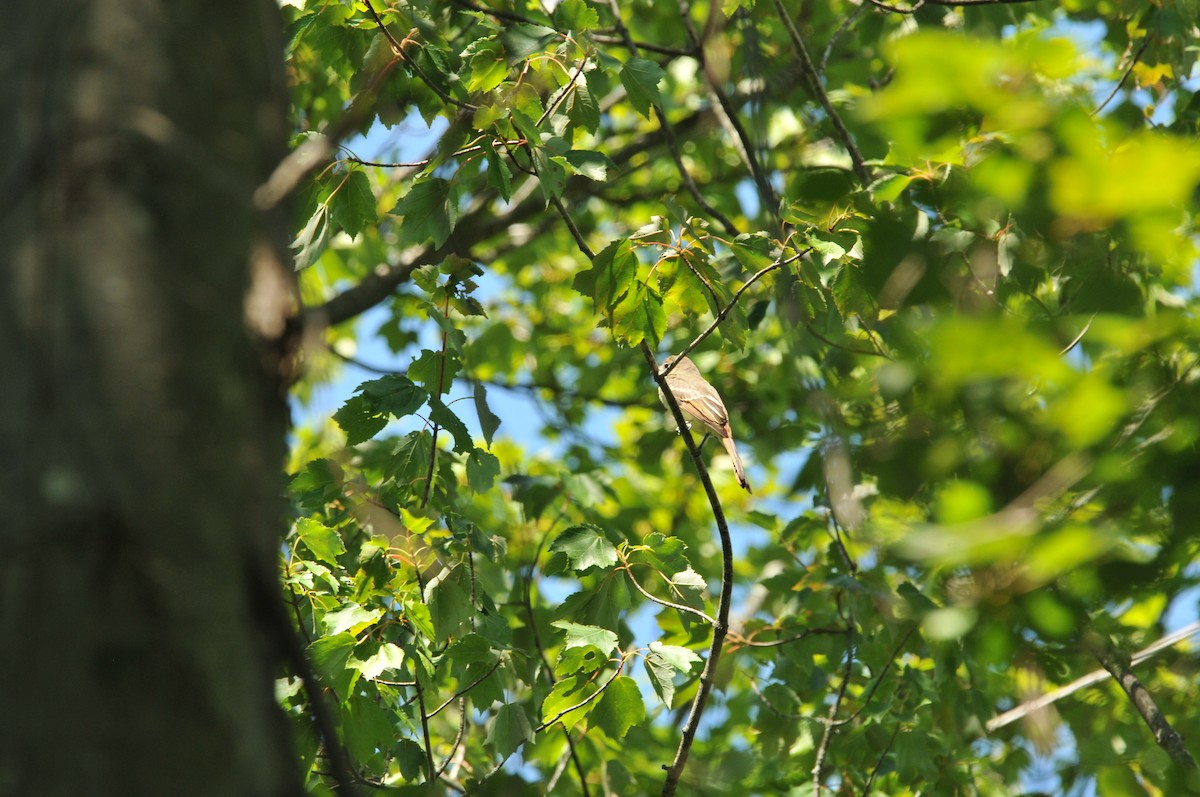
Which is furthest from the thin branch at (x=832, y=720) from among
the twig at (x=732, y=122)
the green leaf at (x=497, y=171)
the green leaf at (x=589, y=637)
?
the green leaf at (x=497, y=171)

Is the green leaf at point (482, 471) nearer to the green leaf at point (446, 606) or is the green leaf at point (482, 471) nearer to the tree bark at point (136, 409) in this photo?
the green leaf at point (446, 606)

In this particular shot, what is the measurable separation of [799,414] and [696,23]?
3.09 m

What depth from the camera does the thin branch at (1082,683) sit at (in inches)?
102

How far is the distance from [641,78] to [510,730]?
208 cm

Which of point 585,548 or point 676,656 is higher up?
point 585,548

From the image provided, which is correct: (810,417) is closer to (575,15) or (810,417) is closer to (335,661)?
(575,15)

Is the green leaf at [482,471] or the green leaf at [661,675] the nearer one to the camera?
the green leaf at [661,675]

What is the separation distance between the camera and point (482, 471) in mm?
3371

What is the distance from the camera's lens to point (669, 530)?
6754 millimetres

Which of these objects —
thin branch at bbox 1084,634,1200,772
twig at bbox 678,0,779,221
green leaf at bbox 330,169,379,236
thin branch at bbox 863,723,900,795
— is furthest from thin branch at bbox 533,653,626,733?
green leaf at bbox 330,169,379,236

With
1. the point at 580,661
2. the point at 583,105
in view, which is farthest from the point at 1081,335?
the point at 583,105

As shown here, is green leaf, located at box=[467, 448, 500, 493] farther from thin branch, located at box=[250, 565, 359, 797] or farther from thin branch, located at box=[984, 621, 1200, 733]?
thin branch, located at box=[250, 565, 359, 797]

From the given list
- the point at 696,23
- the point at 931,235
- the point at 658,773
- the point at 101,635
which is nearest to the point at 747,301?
the point at 931,235

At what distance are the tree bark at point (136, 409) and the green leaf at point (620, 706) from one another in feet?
6.42
